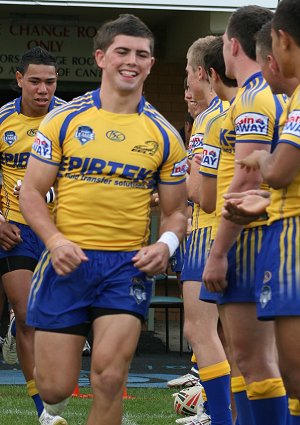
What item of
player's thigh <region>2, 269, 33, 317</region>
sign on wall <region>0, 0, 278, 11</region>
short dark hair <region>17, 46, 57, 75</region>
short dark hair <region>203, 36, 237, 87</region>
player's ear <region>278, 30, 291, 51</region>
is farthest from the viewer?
sign on wall <region>0, 0, 278, 11</region>

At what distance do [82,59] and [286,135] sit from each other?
33.6 feet

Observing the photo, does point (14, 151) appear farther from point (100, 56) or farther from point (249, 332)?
point (249, 332)

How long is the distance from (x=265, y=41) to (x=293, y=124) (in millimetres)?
715

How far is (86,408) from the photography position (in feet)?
28.1

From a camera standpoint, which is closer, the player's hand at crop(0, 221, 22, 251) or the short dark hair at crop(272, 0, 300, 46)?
the short dark hair at crop(272, 0, 300, 46)

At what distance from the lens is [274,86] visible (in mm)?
5062

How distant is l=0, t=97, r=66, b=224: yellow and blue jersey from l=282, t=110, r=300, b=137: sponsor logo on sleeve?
11.6 feet

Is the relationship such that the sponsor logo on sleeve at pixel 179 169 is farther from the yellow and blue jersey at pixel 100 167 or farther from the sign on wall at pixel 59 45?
the sign on wall at pixel 59 45

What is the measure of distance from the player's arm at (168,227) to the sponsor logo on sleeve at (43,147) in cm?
59

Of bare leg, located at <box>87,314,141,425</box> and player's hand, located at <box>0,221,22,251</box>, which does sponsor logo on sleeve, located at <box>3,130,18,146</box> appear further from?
bare leg, located at <box>87,314,141,425</box>

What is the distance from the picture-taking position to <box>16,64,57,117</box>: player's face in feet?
26.2

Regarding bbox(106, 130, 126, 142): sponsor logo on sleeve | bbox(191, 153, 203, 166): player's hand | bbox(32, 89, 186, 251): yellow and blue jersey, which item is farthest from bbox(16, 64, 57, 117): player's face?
bbox(106, 130, 126, 142): sponsor logo on sleeve

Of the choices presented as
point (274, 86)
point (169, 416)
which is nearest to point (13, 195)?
point (169, 416)

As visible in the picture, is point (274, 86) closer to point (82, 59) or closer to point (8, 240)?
point (8, 240)
